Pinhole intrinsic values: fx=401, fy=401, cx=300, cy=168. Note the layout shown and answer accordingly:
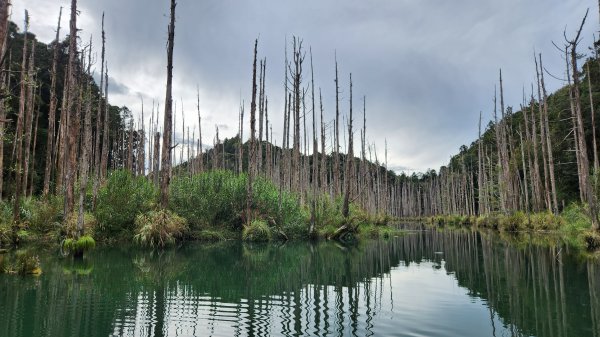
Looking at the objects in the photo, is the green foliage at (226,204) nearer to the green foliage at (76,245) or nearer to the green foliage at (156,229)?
the green foliage at (156,229)

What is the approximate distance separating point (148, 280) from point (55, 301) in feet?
7.50

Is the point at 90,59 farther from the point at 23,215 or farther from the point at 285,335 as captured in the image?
the point at 285,335

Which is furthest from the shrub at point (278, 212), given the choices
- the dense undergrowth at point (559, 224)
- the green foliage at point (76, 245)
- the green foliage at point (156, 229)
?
the dense undergrowth at point (559, 224)

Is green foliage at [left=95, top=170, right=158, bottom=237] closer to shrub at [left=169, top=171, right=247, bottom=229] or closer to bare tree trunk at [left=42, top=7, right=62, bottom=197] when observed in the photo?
shrub at [left=169, top=171, right=247, bottom=229]

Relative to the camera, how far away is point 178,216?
58.3 ft

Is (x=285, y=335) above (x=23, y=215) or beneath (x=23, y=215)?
beneath

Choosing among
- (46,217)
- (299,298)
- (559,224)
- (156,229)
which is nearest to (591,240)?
(559,224)

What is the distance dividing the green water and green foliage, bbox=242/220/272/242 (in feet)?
23.0

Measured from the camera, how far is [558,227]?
24.7 metres

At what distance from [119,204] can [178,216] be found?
2.49 metres

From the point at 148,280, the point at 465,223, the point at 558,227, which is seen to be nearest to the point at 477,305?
the point at 148,280

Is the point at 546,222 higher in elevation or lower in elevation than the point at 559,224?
higher

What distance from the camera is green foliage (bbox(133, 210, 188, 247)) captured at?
15508 mm

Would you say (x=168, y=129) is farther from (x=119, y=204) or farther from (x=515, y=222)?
(x=515, y=222)
